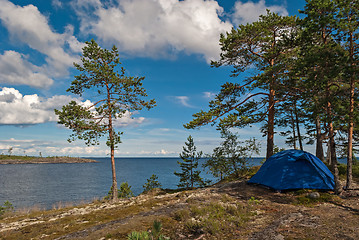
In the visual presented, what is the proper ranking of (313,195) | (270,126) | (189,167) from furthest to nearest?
(189,167) < (270,126) < (313,195)

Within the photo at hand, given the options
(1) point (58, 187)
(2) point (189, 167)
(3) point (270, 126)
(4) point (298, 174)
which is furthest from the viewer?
(1) point (58, 187)

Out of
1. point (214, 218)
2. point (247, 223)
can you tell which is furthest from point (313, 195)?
point (214, 218)

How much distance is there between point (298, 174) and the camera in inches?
486

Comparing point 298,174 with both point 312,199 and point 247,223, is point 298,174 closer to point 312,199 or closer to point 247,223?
point 312,199

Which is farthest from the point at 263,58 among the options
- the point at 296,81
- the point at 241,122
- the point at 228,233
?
the point at 228,233

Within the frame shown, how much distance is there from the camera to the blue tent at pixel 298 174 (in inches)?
475

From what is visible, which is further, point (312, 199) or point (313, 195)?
point (313, 195)

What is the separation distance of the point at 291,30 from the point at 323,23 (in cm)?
606

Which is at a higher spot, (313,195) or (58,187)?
(313,195)

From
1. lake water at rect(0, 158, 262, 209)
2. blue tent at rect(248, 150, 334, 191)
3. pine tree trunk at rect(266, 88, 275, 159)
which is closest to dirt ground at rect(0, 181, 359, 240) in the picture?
blue tent at rect(248, 150, 334, 191)

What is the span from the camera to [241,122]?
17062 mm

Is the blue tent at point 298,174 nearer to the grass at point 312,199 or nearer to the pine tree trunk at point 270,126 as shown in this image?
the grass at point 312,199

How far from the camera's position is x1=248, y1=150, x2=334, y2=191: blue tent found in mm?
12065

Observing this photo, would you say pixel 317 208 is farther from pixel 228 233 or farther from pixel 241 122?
pixel 241 122
